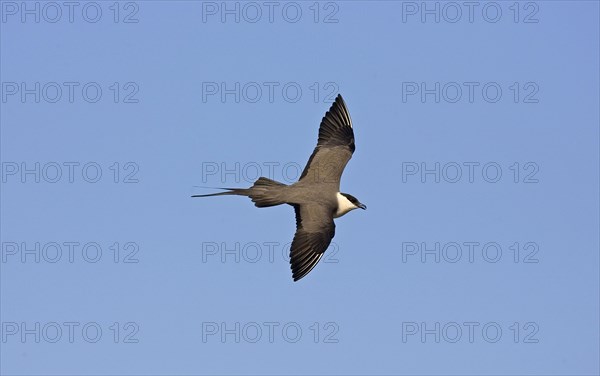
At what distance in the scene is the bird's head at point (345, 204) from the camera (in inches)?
830

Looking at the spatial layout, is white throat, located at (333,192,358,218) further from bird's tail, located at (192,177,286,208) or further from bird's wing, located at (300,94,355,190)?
bird's tail, located at (192,177,286,208)

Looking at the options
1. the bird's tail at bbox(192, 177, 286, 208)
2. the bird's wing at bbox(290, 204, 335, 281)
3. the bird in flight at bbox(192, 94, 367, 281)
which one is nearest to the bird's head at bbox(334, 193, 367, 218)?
the bird in flight at bbox(192, 94, 367, 281)

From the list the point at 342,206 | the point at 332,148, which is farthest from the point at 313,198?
the point at 332,148

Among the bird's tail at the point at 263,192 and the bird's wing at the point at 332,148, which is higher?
the bird's wing at the point at 332,148

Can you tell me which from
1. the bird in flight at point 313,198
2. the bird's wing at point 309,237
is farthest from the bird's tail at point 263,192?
the bird's wing at point 309,237

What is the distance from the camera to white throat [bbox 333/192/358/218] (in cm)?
2105

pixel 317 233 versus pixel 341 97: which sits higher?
pixel 341 97

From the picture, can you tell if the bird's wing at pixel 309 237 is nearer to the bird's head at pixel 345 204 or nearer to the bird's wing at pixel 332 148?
the bird's head at pixel 345 204

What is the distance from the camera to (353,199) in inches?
840

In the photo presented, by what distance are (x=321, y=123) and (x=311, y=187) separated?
271 cm

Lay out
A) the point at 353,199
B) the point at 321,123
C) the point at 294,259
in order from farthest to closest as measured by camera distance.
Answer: the point at 321,123
the point at 353,199
the point at 294,259

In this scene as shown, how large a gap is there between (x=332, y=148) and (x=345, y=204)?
1.82m

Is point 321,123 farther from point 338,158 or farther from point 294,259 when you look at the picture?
point 294,259

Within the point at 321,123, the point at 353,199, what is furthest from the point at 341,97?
the point at 353,199
